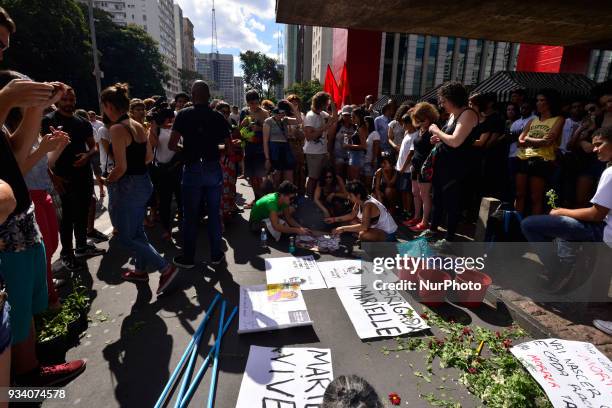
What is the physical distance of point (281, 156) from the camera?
6238mm

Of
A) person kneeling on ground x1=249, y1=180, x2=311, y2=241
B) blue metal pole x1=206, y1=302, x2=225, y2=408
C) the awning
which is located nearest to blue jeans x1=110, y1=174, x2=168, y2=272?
blue metal pole x1=206, y1=302, x2=225, y2=408

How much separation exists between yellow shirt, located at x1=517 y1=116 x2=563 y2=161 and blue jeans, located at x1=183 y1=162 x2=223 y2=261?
14.1 ft

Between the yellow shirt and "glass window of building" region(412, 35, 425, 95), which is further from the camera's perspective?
"glass window of building" region(412, 35, 425, 95)

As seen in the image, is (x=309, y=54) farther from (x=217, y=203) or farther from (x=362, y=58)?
(x=217, y=203)

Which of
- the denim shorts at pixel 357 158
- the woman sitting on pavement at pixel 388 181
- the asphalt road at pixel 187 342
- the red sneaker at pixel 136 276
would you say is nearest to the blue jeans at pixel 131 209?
the red sneaker at pixel 136 276

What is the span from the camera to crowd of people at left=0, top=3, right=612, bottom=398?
2.12 metres

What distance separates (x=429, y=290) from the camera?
3.25 meters

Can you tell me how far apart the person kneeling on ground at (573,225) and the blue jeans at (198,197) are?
3.47m

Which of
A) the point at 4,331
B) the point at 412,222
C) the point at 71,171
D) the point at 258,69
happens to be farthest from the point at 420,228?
the point at 258,69

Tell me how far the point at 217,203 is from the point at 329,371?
2.37 meters

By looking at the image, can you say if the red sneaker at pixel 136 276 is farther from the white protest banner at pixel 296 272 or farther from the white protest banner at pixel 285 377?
the white protest banner at pixel 285 377

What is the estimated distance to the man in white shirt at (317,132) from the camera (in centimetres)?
629

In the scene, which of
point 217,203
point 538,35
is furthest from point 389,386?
point 538,35

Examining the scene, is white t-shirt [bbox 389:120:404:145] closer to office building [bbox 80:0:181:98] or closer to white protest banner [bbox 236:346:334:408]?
white protest banner [bbox 236:346:334:408]
